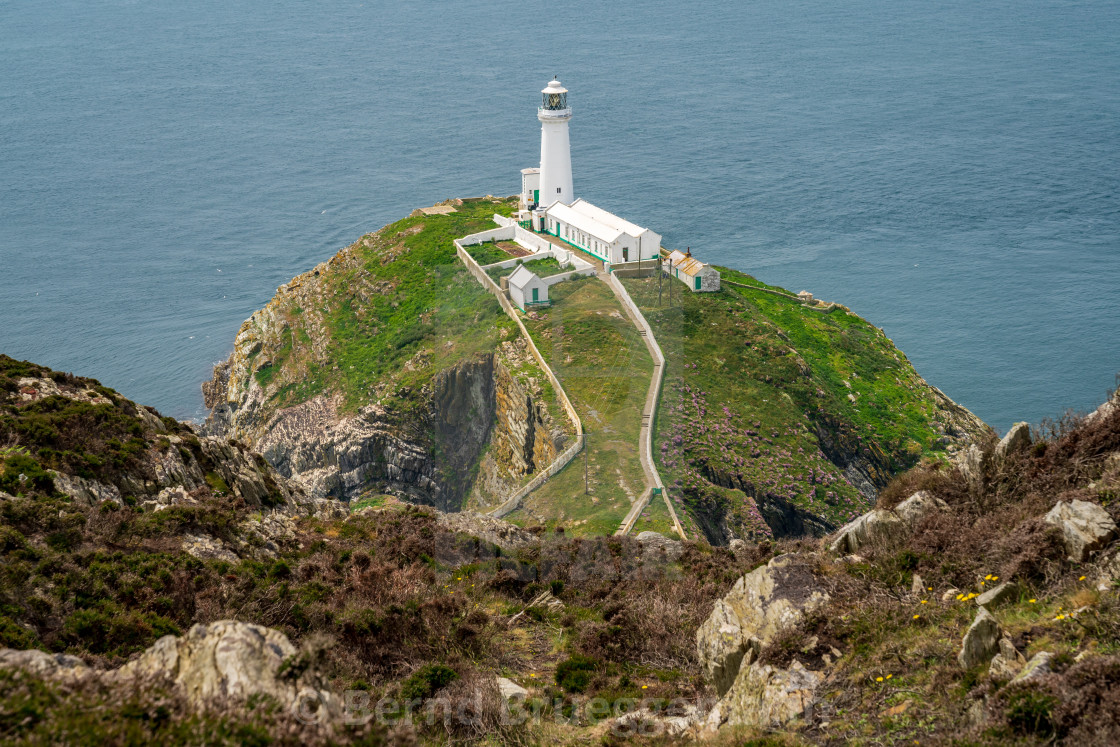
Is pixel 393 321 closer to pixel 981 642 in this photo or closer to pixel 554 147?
pixel 554 147

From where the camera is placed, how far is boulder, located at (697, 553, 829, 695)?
1573 cm

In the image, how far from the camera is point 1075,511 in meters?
14.3

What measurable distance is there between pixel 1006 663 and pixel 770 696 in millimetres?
3549

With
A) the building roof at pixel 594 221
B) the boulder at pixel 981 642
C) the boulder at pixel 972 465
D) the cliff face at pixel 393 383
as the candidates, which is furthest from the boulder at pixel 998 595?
the building roof at pixel 594 221

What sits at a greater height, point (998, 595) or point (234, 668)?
point (234, 668)

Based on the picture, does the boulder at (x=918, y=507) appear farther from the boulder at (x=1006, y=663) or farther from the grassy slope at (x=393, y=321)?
the grassy slope at (x=393, y=321)

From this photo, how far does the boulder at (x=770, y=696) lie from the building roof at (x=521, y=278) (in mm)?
41674

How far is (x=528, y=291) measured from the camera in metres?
55.1

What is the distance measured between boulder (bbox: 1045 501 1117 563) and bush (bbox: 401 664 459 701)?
10523 mm

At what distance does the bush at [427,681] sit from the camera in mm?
16266

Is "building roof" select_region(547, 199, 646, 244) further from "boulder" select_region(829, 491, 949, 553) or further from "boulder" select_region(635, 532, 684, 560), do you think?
"boulder" select_region(829, 491, 949, 553)

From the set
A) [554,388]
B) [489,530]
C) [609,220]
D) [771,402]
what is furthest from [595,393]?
[609,220]

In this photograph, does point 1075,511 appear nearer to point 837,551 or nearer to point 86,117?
point 837,551

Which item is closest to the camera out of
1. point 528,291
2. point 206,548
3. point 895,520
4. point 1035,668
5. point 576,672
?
point 1035,668
